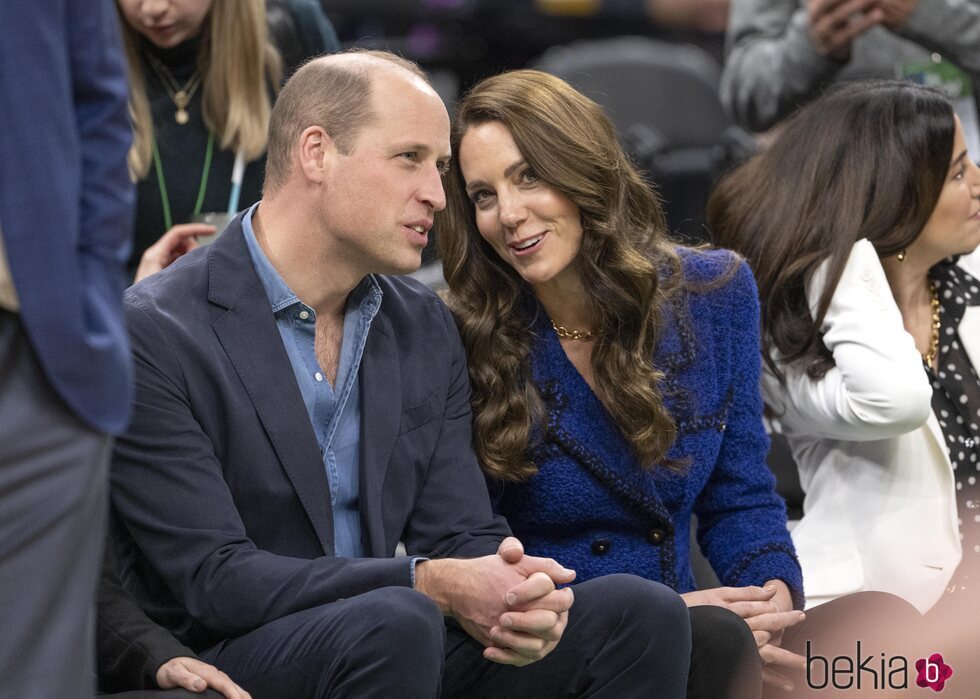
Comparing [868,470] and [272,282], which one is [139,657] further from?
[868,470]

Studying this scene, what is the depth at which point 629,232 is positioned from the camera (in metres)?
2.63

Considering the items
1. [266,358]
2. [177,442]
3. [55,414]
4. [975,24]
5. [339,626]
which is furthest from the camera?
[975,24]

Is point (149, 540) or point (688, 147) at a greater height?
point (149, 540)

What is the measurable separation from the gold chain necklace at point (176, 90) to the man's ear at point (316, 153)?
804 mm

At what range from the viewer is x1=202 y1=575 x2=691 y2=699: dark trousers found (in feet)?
6.19

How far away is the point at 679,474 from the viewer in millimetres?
2578

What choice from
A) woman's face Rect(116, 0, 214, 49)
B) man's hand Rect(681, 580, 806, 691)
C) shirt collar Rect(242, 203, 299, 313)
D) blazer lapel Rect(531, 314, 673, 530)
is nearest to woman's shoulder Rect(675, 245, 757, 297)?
blazer lapel Rect(531, 314, 673, 530)

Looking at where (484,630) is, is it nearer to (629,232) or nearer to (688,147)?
(629,232)

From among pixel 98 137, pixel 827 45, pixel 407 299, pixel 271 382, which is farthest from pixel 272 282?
pixel 827 45

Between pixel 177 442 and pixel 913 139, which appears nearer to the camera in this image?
pixel 177 442

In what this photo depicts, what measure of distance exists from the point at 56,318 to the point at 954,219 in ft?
6.82

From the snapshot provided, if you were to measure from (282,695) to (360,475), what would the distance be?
16.0 inches

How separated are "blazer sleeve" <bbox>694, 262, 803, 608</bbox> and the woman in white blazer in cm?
20

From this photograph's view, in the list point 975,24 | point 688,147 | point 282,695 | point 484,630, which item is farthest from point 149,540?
point 688,147
